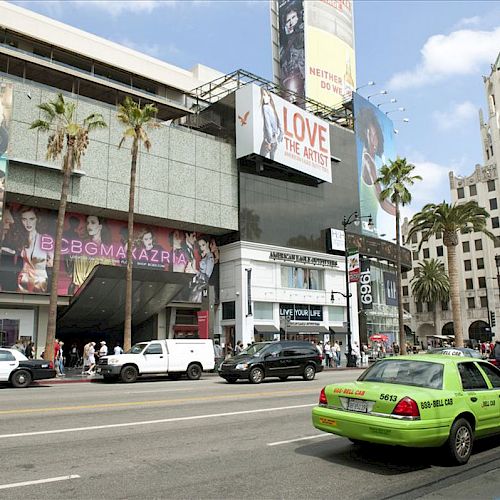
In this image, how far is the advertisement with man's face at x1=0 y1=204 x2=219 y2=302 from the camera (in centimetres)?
3306

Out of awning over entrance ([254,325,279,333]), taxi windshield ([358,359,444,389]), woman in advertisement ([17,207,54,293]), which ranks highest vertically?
woman in advertisement ([17,207,54,293])

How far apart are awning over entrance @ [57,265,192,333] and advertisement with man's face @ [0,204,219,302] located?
2010mm

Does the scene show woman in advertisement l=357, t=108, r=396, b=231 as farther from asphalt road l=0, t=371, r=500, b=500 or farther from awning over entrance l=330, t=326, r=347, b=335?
asphalt road l=0, t=371, r=500, b=500

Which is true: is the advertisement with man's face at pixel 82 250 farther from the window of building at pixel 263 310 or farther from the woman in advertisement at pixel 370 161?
the woman in advertisement at pixel 370 161

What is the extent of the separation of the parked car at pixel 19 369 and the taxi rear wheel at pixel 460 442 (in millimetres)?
17335

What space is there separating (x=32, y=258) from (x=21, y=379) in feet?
50.6

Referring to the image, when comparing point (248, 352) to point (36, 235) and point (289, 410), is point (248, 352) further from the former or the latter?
point (36, 235)

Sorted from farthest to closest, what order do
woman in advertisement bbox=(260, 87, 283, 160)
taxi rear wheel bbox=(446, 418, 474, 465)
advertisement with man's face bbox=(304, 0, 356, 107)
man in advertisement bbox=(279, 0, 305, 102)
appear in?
man in advertisement bbox=(279, 0, 305, 102), advertisement with man's face bbox=(304, 0, 356, 107), woman in advertisement bbox=(260, 87, 283, 160), taxi rear wheel bbox=(446, 418, 474, 465)

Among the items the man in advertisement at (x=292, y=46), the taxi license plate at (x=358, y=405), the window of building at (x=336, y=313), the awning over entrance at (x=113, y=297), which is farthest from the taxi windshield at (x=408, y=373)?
the man in advertisement at (x=292, y=46)

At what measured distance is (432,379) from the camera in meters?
7.43

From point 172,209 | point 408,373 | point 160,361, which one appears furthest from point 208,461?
point 172,209

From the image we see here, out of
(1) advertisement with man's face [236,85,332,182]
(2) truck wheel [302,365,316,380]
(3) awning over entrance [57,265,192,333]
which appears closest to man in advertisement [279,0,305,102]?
(1) advertisement with man's face [236,85,332,182]

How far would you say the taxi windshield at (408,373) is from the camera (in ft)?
24.3

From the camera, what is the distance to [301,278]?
47281 millimetres
